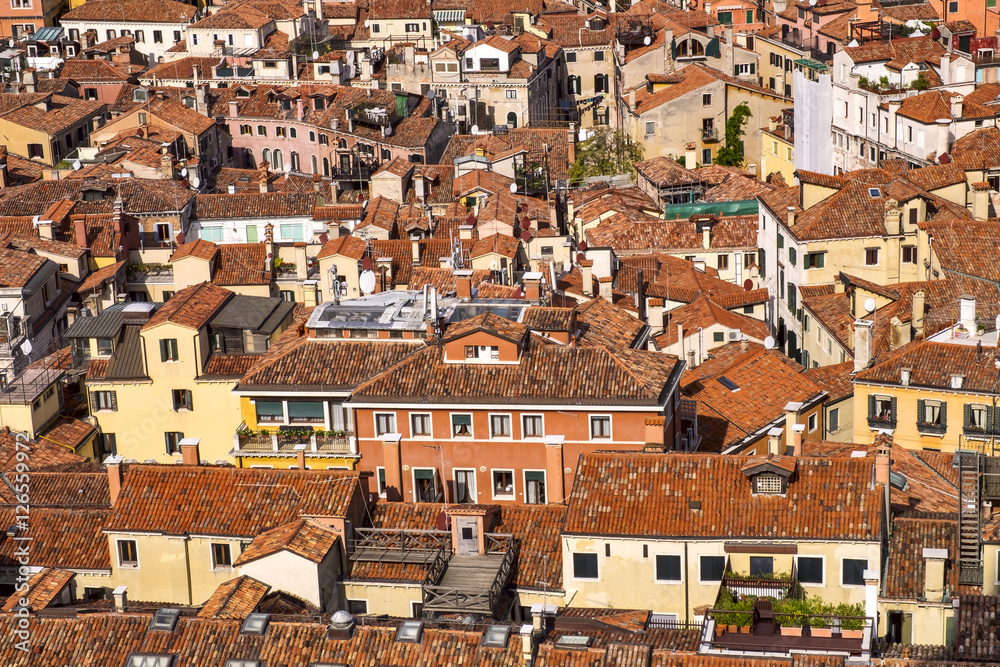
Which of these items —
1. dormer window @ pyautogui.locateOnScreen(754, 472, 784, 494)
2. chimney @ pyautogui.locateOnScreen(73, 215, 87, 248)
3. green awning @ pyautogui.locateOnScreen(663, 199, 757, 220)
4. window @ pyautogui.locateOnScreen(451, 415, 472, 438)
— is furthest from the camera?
green awning @ pyautogui.locateOnScreen(663, 199, 757, 220)

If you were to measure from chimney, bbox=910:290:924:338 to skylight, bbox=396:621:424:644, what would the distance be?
98.5 feet

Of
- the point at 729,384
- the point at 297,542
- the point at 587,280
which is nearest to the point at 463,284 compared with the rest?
the point at 587,280

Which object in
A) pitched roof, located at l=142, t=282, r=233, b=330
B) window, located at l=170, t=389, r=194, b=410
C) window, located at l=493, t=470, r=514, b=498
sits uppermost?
pitched roof, located at l=142, t=282, r=233, b=330

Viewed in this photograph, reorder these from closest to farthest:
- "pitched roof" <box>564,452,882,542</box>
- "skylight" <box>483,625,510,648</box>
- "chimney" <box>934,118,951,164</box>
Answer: "skylight" <box>483,625,510,648</box>
"pitched roof" <box>564,452,882,542</box>
"chimney" <box>934,118,951,164</box>

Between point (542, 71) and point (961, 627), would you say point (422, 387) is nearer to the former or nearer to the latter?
point (961, 627)

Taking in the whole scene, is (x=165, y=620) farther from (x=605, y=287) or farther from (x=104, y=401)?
(x=605, y=287)

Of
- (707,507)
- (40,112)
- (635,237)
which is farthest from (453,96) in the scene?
(707,507)

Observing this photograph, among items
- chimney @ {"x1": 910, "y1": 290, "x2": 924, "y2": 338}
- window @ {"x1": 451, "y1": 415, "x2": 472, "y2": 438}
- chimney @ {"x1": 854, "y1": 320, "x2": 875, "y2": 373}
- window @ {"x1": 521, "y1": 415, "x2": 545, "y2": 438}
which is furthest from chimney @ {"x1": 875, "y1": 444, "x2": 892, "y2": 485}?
chimney @ {"x1": 910, "y1": 290, "x2": 924, "y2": 338}

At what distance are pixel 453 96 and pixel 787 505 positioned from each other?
72.5m

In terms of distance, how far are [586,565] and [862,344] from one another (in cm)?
2004

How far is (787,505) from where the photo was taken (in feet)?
156

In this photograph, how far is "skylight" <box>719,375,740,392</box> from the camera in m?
61.8

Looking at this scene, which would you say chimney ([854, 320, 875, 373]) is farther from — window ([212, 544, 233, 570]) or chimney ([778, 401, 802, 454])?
window ([212, 544, 233, 570])

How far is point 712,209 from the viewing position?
8881cm
